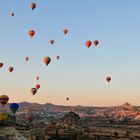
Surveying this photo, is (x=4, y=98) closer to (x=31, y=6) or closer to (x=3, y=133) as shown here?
(x=31, y=6)

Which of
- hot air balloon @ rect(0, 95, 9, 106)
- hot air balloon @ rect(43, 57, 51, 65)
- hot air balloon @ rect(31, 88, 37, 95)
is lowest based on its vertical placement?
hot air balloon @ rect(0, 95, 9, 106)

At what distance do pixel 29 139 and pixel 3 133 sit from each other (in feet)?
10.7

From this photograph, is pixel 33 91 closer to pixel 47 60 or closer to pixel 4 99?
pixel 47 60

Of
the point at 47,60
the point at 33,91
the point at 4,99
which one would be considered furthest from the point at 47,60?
the point at 33,91

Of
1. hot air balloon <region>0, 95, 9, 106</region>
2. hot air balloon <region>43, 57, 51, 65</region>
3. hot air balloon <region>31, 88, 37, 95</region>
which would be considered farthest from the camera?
hot air balloon <region>31, 88, 37, 95</region>

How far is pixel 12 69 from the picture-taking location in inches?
2408

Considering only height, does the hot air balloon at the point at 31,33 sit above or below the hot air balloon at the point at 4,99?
above

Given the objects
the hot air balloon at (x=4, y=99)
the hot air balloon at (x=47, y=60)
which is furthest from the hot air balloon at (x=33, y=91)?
the hot air balloon at (x=4, y=99)

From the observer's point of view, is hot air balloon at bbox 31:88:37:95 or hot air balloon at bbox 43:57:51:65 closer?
hot air balloon at bbox 43:57:51:65

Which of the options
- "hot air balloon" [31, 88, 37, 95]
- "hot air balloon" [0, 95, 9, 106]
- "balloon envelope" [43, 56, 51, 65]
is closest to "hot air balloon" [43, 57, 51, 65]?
"balloon envelope" [43, 56, 51, 65]

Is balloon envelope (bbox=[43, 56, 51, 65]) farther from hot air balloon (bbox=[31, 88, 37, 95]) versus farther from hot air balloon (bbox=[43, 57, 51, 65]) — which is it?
hot air balloon (bbox=[31, 88, 37, 95])

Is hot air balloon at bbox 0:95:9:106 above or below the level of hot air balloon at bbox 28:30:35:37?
below

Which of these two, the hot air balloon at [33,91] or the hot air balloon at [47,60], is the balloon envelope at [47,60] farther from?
the hot air balloon at [33,91]

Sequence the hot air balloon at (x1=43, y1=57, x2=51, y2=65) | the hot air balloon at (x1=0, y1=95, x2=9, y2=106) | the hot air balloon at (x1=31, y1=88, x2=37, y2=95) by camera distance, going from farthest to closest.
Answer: the hot air balloon at (x1=31, y1=88, x2=37, y2=95)
the hot air balloon at (x1=43, y1=57, x2=51, y2=65)
the hot air balloon at (x1=0, y1=95, x2=9, y2=106)
